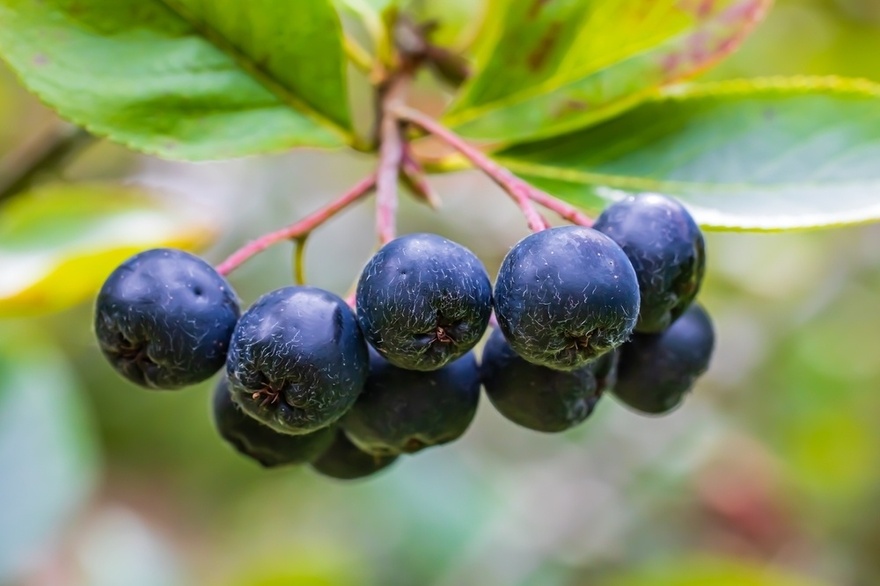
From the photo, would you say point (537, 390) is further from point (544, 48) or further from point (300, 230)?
point (544, 48)

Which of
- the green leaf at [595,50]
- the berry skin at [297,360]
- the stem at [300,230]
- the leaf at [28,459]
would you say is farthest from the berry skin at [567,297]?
the leaf at [28,459]

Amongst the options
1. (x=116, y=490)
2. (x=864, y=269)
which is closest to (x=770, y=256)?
(x=864, y=269)

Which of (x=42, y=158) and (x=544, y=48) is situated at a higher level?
(x=544, y=48)

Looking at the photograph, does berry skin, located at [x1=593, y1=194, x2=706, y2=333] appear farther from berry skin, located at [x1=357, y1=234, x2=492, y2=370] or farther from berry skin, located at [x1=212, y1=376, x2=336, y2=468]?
berry skin, located at [x1=212, y1=376, x2=336, y2=468]

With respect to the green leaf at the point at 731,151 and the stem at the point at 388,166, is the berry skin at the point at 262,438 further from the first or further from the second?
the green leaf at the point at 731,151

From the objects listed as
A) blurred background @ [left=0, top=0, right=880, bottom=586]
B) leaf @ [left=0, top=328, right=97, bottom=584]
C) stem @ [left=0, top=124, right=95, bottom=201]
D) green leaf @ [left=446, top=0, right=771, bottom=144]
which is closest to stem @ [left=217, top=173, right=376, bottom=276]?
green leaf @ [left=446, top=0, right=771, bottom=144]

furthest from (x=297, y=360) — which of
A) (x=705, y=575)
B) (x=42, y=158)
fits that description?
(x=705, y=575)
